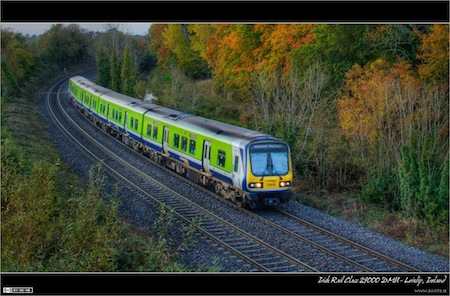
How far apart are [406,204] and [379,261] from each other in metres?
3.93

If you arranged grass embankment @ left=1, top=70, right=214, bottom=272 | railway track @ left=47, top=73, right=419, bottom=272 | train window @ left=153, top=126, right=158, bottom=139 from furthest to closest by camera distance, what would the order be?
train window @ left=153, top=126, right=158, bottom=139, railway track @ left=47, top=73, right=419, bottom=272, grass embankment @ left=1, top=70, right=214, bottom=272

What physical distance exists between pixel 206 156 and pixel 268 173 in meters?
2.88

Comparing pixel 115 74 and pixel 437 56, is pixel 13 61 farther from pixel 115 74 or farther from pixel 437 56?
pixel 437 56

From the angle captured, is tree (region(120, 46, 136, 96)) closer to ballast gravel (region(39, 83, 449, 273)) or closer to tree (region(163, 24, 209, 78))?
tree (region(163, 24, 209, 78))

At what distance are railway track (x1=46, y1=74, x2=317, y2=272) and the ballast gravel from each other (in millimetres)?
326

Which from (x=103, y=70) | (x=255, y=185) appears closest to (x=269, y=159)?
(x=255, y=185)

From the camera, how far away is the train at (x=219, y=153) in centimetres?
1566

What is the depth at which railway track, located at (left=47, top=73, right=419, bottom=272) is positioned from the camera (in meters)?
11.9

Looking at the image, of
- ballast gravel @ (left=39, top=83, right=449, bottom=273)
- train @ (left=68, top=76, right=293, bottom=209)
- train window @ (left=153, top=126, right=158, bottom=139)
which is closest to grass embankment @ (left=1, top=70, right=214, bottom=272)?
ballast gravel @ (left=39, top=83, right=449, bottom=273)

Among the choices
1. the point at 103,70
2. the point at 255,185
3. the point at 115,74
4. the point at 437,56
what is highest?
the point at 437,56

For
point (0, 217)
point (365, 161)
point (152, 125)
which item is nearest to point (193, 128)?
point (152, 125)

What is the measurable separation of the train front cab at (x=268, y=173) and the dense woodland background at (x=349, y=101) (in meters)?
3.21

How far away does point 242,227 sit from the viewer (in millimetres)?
14719

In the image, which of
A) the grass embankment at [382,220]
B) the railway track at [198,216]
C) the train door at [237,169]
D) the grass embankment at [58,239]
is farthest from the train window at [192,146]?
the grass embankment at [58,239]
